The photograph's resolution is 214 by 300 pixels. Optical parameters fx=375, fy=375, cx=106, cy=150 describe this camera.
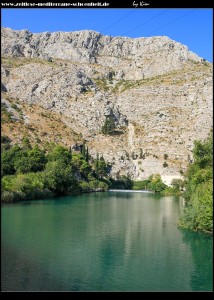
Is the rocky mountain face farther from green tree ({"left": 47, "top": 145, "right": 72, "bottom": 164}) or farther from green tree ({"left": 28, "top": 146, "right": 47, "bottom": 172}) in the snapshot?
green tree ({"left": 28, "top": 146, "right": 47, "bottom": 172})

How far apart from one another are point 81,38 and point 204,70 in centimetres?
5018

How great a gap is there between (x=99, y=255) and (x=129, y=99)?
8238cm

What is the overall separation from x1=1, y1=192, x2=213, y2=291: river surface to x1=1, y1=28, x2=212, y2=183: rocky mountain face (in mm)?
50890

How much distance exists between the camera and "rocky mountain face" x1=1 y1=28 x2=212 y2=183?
82.6 metres

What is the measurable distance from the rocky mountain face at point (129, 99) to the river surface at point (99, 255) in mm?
50890

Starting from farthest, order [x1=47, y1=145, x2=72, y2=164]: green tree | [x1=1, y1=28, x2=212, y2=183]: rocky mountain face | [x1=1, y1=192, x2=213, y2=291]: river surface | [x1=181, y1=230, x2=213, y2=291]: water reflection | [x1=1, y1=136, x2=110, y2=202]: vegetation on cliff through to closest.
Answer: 1. [x1=1, y1=28, x2=212, y2=183]: rocky mountain face
2. [x1=47, y1=145, x2=72, y2=164]: green tree
3. [x1=1, y1=136, x2=110, y2=202]: vegetation on cliff
4. [x1=181, y1=230, x2=213, y2=291]: water reflection
5. [x1=1, y1=192, x2=213, y2=291]: river surface

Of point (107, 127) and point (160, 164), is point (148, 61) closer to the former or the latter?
point (107, 127)

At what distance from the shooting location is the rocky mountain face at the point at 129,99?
271 feet

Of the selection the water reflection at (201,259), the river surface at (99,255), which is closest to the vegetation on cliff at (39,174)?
the river surface at (99,255)

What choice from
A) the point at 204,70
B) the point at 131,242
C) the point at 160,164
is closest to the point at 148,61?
the point at 204,70

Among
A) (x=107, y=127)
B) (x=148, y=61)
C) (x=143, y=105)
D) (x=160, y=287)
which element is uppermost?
(x=148, y=61)

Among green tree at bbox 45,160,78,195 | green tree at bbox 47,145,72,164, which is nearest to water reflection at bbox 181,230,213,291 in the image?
green tree at bbox 45,160,78,195

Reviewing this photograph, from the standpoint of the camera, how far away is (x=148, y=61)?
11400cm

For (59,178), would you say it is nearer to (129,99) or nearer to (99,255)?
(99,255)
